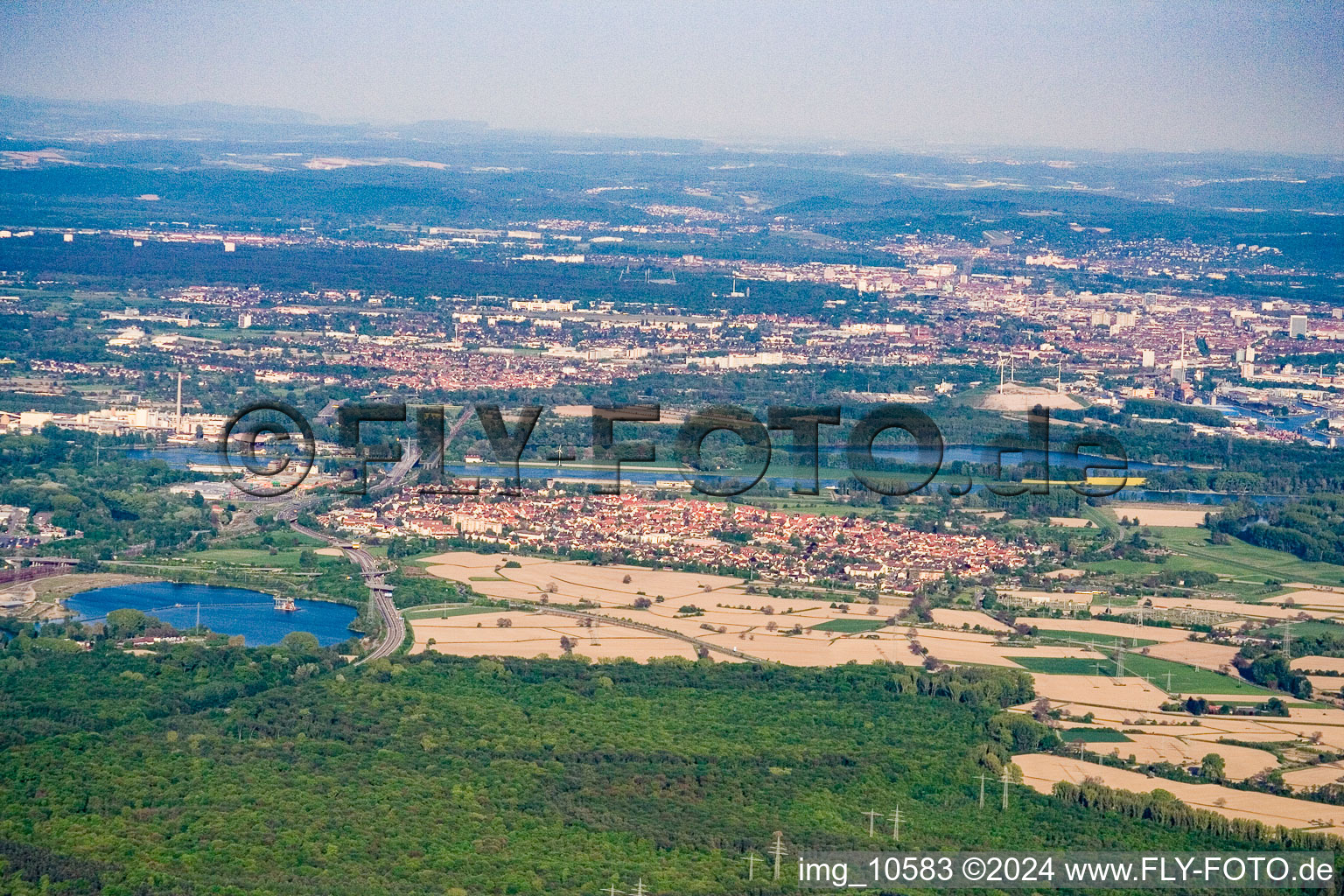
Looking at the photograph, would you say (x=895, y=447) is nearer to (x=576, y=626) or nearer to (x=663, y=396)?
(x=663, y=396)

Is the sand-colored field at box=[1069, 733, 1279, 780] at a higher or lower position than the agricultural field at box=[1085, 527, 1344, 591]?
lower

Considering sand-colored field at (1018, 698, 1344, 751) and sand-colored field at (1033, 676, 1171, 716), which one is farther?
sand-colored field at (1033, 676, 1171, 716)

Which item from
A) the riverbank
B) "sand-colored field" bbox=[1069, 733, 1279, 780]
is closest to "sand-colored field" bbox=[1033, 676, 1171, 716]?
"sand-colored field" bbox=[1069, 733, 1279, 780]

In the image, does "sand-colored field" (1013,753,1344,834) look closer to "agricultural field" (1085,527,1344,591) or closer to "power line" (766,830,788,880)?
"power line" (766,830,788,880)

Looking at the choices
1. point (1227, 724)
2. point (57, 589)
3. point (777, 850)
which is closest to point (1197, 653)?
point (1227, 724)

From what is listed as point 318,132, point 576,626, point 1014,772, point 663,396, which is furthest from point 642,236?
point 318,132

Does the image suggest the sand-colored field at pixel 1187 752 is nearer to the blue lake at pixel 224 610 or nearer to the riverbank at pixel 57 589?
the blue lake at pixel 224 610

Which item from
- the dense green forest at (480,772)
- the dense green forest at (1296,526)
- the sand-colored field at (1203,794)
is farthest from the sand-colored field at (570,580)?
the dense green forest at (1296,526)
